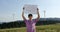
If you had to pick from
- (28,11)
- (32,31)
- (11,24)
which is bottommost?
(11,24)

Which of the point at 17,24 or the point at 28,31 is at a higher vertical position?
the point at 28,31

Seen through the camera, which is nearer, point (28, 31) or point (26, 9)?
point (28, 31)

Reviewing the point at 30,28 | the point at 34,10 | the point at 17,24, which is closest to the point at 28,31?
the point at 30,28

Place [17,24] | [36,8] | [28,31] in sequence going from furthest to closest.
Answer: [17,24] → [36,8] → [28,31]

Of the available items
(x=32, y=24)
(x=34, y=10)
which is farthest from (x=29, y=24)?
(x=34, y=10)

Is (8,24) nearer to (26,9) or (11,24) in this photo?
(11,24)

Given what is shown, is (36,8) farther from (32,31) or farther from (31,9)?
(32,31)

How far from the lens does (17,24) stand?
26.2 meters

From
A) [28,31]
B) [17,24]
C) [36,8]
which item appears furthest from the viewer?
[17,24]

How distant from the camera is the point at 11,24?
26750 mm

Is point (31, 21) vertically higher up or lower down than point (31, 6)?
lower down

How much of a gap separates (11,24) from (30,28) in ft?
72.8

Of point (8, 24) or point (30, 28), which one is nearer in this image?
point (30, 28)

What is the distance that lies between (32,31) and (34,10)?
75cm
